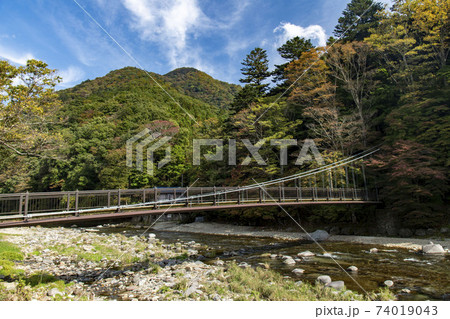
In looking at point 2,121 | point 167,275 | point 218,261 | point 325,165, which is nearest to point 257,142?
point 325,165

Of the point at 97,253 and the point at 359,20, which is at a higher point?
the point at 359,20

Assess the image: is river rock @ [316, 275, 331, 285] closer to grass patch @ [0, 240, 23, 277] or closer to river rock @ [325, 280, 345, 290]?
river rock @ [325, 280, 345, 290]

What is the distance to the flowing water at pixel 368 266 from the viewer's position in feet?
22.5

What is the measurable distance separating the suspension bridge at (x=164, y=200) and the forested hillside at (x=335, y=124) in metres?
1.99

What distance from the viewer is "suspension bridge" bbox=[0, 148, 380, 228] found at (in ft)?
23.0

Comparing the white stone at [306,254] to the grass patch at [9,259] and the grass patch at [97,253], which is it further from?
the grass patch at [9,259]

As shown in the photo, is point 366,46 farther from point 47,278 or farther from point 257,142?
point 47,278

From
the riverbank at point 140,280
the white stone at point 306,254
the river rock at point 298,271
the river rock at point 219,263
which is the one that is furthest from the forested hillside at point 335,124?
the river rock at point 298,271

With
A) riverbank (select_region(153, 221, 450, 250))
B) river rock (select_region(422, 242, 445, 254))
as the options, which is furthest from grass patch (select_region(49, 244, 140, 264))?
river rock (select_region(422, 242, 445, 254))

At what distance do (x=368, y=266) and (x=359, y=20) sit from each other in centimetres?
2986

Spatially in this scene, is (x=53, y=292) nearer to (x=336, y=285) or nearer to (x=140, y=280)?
(x=140, y=280)

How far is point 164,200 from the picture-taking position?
905 centimetres

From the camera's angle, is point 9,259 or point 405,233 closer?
point 9,259

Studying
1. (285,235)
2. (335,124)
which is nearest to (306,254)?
(285,235)
